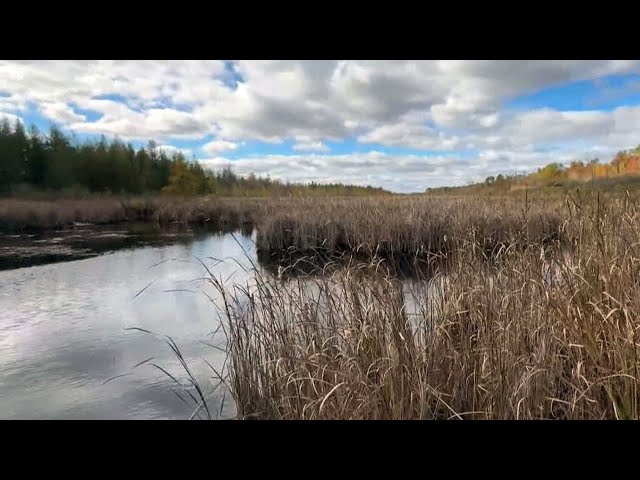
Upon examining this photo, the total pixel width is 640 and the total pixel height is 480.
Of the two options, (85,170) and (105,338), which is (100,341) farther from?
(85,170)

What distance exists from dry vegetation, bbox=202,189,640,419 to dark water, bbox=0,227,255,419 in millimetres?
815

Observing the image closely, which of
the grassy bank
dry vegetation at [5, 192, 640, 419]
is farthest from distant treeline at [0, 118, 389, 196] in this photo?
dry vegetation at [5, 192, 640, 419]

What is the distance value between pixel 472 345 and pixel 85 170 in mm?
36923

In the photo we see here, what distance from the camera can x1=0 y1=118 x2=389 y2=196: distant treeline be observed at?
86.1 ft

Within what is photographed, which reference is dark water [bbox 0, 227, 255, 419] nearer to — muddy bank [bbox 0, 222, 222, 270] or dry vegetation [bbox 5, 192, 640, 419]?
dry vegetation [bbox 5, 192, 640, 419]

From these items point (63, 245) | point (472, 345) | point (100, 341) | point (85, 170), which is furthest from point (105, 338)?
point (85, 170)

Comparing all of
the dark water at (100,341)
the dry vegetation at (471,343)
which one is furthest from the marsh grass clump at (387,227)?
the dry vegetation at (471,343)

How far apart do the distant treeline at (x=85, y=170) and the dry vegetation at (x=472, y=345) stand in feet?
56.0

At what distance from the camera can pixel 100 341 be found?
4785 mm
